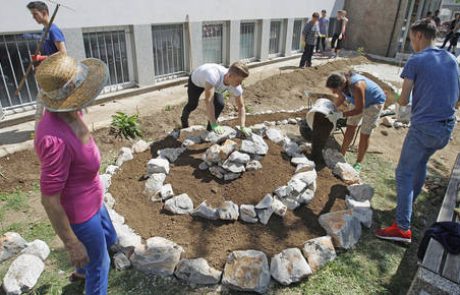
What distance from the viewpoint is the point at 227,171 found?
3586 millimetres

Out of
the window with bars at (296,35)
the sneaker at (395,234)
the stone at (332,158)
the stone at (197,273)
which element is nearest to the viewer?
the stone at (197,273)

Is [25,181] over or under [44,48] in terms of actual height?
under

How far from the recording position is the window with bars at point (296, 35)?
11.4 m

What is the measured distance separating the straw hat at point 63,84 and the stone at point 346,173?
2.98 m

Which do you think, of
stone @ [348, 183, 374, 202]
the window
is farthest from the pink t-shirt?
the window

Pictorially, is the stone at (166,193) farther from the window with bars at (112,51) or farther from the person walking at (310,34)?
the person walking at (310,34)

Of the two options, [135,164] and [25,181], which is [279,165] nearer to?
[135,164]

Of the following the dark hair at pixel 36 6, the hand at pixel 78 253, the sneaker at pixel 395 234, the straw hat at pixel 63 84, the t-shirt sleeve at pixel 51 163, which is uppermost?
the dark hair at pixel 36 6

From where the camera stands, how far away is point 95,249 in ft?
6.41

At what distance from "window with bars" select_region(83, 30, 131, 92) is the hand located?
5142mm

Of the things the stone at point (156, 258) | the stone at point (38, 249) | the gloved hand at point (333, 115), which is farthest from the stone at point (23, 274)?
the gloved hand at point (333, 115)

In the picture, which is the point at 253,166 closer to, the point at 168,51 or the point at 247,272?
the point at 247,272

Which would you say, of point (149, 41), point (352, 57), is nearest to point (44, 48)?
point (149, 41)

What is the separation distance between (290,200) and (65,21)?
4661 mm
